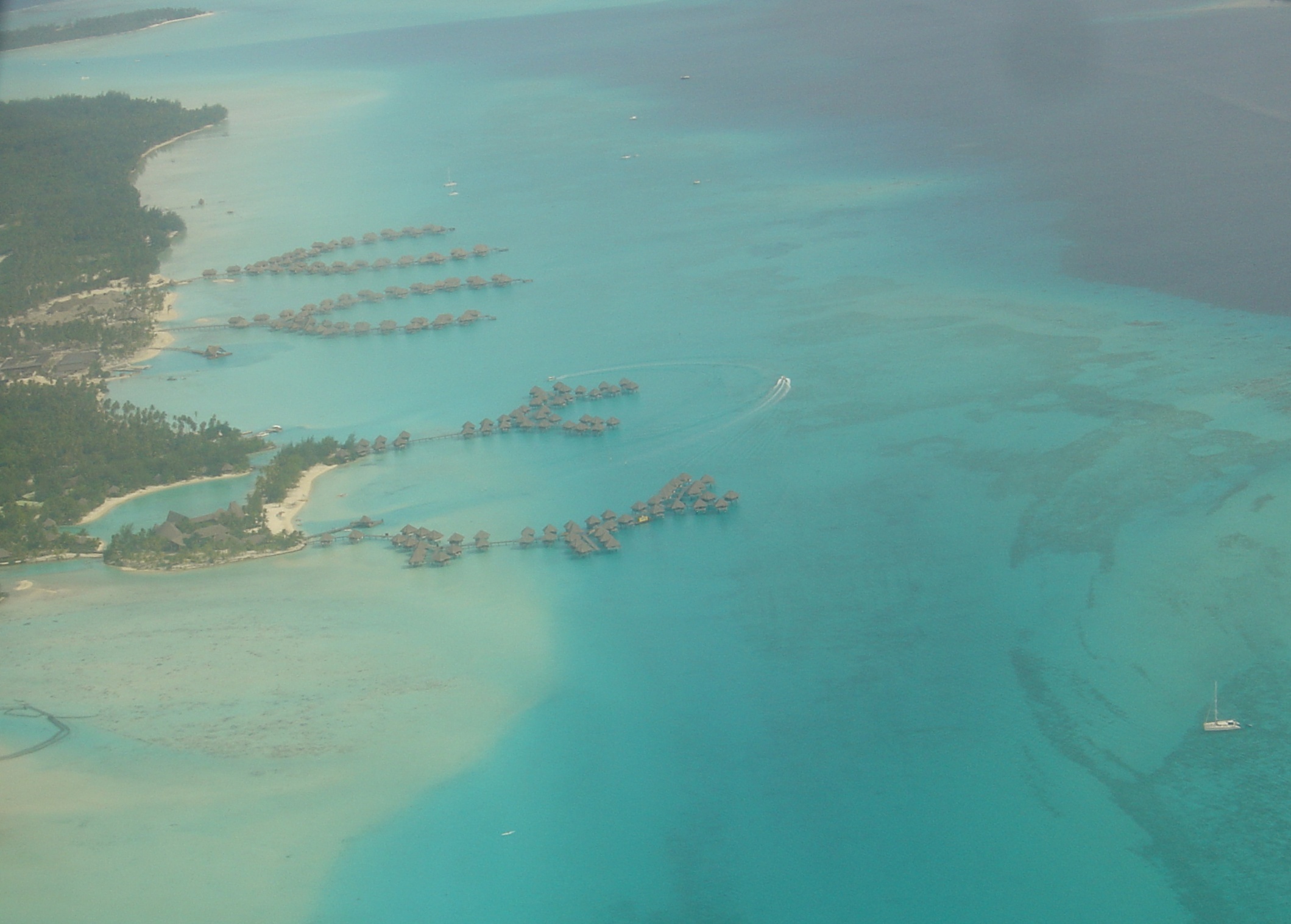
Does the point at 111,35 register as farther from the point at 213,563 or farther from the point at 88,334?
the point at 213,563

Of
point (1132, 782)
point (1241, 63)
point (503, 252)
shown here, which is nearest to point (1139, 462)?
point (1132, 782)

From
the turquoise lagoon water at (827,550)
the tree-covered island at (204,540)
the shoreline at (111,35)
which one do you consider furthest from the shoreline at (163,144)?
the tree-covered island at (204,540)

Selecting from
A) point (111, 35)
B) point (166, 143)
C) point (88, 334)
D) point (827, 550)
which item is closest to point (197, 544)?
point (827, 550)

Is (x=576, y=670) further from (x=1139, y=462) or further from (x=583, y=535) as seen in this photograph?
(x=1139, y=462)

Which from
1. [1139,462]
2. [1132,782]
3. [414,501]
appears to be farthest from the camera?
[414,501]

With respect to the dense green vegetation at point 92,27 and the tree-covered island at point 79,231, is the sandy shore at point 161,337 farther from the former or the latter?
the dense green vegetation at point 92,27

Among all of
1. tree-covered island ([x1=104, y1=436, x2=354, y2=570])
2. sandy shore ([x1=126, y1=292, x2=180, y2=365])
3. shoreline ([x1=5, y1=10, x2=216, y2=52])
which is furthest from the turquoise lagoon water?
shoreline ([x1=5, y1=10, x2=216, y2=52])
